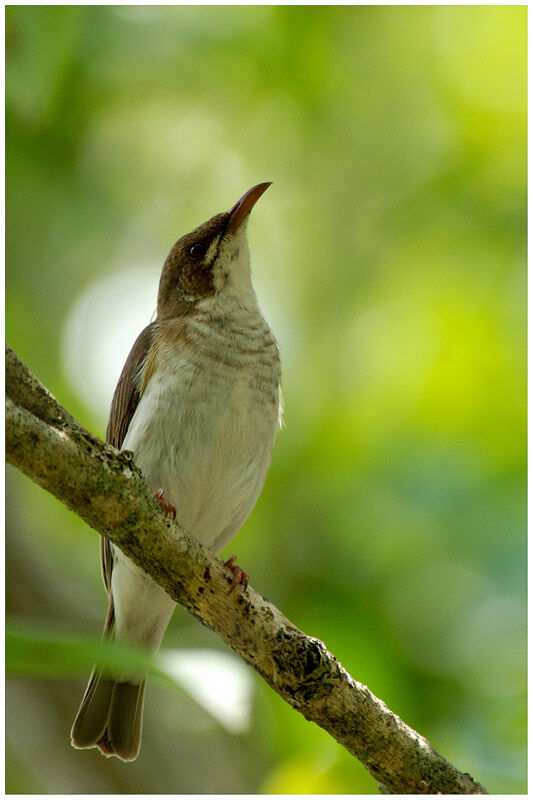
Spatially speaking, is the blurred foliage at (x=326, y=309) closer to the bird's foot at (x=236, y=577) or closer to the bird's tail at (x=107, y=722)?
the bird's tail at (x=107, y=722)

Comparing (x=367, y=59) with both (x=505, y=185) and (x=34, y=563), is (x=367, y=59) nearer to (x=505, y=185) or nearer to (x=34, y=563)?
(x=505, y=185)

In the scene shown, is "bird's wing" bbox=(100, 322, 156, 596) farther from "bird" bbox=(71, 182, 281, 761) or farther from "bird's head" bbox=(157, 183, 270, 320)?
"bird's head" bbox=(157, 183, 270, 320)

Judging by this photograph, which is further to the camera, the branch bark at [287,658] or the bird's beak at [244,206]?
the bird's beak at [244,206]


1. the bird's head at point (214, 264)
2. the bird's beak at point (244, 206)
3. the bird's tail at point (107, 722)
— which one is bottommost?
the bird's tail at point (107, 722)

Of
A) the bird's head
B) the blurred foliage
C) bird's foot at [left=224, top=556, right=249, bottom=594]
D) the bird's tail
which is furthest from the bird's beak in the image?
the bird's tail

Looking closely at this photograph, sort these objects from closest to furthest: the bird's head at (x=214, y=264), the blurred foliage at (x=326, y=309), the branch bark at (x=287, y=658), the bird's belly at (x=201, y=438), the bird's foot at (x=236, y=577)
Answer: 1. the branch bark at (x=287, y=658)
2. the bird's foot at (x=236, y=577)
3. the bird's belly at (x=201, y=438)
4. the bird's head at (x=214, y=264)
5. the blurred foliage at (x=326, y=309)

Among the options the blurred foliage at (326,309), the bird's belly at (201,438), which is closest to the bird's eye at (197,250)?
the blurred foliage at (326,309)

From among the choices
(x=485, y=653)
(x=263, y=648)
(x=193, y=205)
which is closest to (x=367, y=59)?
(x=193, y=205)
